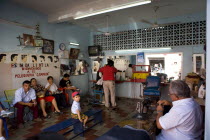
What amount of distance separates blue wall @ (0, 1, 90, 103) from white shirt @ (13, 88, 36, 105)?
0.66 meters

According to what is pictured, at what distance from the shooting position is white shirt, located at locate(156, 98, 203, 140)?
1.56 meters

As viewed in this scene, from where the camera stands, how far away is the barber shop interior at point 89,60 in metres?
3.79

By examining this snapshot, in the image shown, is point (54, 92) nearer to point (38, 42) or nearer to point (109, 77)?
point (38, 42)

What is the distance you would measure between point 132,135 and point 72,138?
7.07 ft

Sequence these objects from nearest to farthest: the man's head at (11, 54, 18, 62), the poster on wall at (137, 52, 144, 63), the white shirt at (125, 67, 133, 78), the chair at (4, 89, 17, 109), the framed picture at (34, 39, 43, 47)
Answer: the chair at (4, 89, 17, 109), the man's head at (11, 54, 18, 62), the framed picture at (34, 39, 43, 47), the poster on wall at (137, 52, 144, 63), the white shirt at (125, 67, 133, 78)

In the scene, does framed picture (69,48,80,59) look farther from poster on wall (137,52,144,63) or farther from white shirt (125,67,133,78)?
poster on wall (137,52,144,63)

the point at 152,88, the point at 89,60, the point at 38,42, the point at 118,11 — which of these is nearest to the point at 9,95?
the point at 38,42

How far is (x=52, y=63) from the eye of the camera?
5.95 metres

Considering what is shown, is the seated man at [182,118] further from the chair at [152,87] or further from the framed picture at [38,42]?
the framed picture at [38,42]

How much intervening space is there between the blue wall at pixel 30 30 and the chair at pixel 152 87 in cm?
344

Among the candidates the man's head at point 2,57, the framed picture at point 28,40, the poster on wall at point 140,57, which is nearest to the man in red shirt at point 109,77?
the poster on wall at point 140,57

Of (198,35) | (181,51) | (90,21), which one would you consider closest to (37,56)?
(90,21)

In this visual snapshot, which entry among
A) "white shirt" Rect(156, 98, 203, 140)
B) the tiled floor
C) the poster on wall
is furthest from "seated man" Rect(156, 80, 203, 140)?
the poster on wall

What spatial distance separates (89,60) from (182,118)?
6947 millimetres
